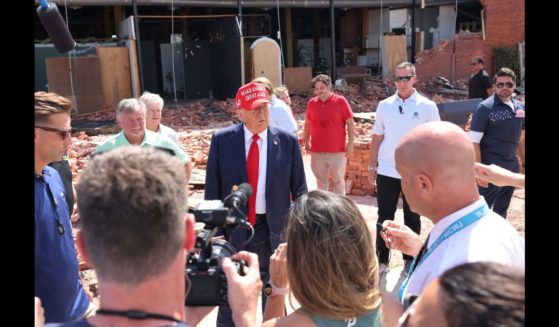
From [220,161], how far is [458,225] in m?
2.09

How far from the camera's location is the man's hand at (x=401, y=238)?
8.80 feet

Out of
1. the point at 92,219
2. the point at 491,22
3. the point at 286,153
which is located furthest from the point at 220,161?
the point at 491,22

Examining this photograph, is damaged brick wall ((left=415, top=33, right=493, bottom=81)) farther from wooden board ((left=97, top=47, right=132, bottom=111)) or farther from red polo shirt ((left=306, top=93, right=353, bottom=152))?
red polo shirt ((left=306, top=93, right=353, bottom=152))

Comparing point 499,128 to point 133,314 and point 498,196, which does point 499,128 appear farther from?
point 133,314

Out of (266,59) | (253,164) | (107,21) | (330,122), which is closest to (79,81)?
(107,21)

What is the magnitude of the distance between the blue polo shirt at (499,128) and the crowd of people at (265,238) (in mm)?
2521

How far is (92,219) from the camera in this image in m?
1.37

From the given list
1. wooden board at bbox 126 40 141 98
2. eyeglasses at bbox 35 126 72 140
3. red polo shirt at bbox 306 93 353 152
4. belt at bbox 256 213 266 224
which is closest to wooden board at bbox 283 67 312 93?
wooden board at bbox 126 40 141 98

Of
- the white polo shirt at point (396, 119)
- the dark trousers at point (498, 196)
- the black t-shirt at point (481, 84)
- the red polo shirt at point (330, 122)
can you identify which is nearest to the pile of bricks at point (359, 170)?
the red polo shirt at point (330, 122)

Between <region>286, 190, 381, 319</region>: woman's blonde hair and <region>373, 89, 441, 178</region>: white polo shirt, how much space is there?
3071 mm

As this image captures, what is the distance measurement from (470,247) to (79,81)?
16401mm

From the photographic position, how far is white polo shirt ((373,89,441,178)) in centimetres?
511

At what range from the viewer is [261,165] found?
381cm
